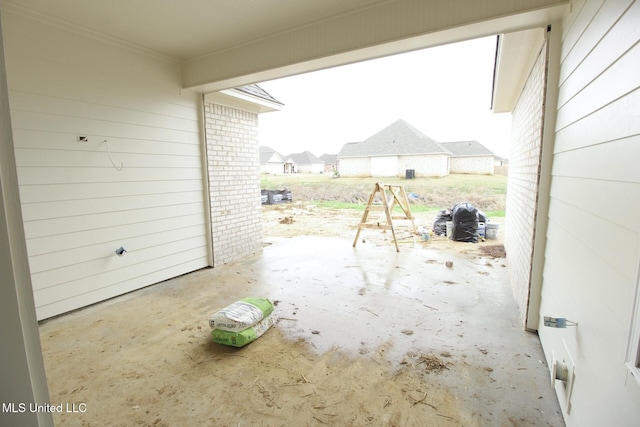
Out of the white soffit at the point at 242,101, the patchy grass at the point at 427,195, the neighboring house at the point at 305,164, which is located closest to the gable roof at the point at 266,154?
the neighboring house at the point at 305,164

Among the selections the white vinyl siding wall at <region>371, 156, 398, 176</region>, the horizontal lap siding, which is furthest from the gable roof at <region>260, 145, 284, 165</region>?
the horizontal lap siding

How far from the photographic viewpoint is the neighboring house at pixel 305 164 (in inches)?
1633

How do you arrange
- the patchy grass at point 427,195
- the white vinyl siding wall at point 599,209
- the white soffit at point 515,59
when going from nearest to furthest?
the white vinyl siding wall at point 599,209 → the white soffit at point 515,59 → the patchy grass at point 427,195

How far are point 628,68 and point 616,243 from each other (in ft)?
2.31

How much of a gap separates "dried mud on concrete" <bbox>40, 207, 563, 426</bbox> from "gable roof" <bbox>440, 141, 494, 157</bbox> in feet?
67.2

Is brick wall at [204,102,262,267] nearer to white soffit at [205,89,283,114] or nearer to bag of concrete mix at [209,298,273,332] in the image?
white soffit at [205,89,283,114]

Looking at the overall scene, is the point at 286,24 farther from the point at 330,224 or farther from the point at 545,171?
the point at 330,224

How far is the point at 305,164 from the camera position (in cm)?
4181

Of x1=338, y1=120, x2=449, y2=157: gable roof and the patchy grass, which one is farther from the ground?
x1=338, y1=120, x2=449, y2=157: gable roof

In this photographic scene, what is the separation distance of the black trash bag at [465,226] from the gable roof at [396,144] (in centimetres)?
1465

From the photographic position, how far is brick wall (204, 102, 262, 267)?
187 inches

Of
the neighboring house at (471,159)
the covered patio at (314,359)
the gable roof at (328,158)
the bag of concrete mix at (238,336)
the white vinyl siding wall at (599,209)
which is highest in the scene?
the gable roof at (328,158)

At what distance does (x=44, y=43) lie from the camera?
297cm

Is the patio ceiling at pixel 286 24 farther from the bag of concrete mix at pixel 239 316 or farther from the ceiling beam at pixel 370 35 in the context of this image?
the bag of concrete mix at pixel 239 316
